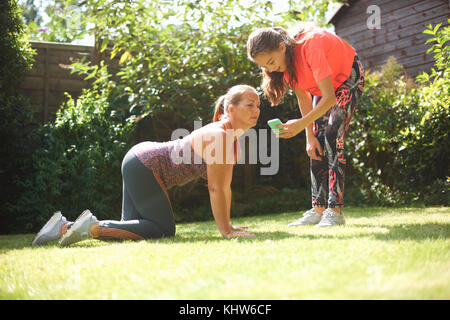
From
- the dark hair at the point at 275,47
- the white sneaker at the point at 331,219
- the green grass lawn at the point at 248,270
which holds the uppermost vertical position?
the dark hair at the point at 275,47

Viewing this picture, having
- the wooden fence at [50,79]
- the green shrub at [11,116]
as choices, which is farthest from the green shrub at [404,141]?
the green shrub at [11,116]

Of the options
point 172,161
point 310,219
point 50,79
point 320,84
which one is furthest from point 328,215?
point 50,79

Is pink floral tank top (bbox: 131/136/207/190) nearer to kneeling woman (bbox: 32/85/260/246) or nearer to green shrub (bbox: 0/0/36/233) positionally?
kneeling woman (bbox: 32/85/260/246)

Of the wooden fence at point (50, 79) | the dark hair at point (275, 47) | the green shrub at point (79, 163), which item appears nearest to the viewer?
the dark hair at point (275, 47)

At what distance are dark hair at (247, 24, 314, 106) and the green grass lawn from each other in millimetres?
1290

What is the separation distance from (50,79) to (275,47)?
11.6ft

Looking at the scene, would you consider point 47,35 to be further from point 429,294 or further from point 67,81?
point 429,294

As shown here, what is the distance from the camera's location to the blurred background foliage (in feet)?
14.6

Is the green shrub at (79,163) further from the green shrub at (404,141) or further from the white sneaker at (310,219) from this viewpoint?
the green shrub at (404,141)

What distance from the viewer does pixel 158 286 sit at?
136 centimetres

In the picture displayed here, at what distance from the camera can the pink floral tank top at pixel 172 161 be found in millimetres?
2760

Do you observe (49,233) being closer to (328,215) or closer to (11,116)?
(328,215)

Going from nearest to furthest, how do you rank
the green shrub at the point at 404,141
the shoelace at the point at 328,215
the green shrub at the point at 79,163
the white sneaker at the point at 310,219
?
the shoelace at the point at 328,215 → the white sneaker at the point at 310,219 → the green shrub at the point at 79,163 → the green shrub at the point at 404,141

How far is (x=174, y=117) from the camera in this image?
5.45 metres
